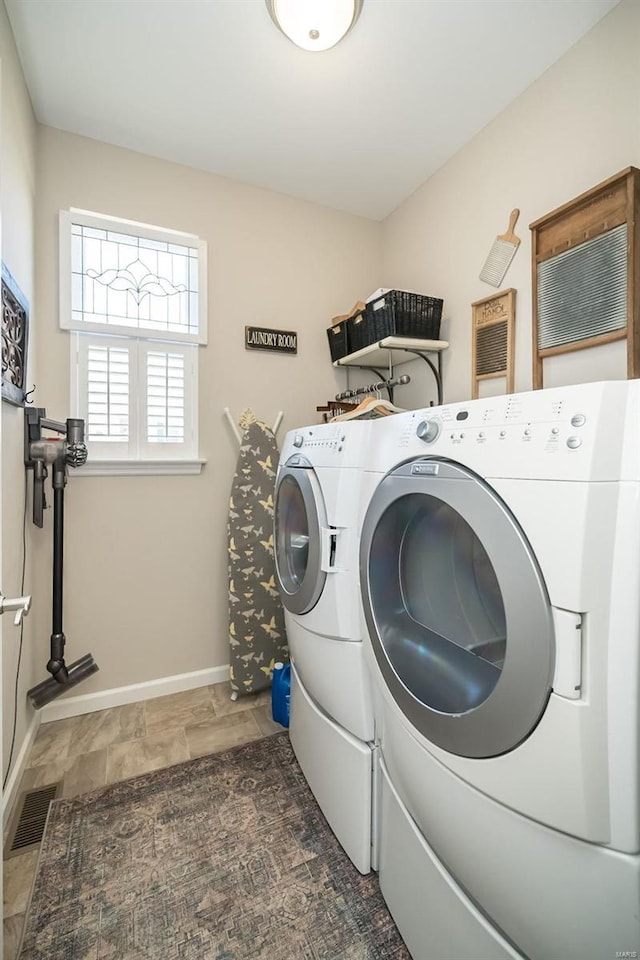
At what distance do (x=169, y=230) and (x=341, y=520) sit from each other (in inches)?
71.7

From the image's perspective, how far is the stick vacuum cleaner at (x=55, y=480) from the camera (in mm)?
1737

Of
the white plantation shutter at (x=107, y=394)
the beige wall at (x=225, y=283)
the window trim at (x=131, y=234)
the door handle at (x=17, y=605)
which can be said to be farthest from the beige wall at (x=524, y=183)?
the door handle at (x=17, y=605)

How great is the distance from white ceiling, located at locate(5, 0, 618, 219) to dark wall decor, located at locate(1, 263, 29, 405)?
906 mm

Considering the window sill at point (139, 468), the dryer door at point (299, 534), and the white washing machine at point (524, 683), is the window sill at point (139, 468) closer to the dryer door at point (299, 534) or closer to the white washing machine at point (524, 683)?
the dryer door at point (299, 534)

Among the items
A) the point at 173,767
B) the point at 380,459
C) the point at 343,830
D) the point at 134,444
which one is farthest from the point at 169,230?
the point at 343,830

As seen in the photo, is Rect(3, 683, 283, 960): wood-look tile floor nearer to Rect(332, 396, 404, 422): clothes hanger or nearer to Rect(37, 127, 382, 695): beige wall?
Rect(37, 127, 382, 695): beige wall

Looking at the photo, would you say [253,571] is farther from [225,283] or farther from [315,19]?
[315,19]

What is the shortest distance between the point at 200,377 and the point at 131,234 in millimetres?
739

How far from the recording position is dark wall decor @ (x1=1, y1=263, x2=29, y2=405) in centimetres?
138

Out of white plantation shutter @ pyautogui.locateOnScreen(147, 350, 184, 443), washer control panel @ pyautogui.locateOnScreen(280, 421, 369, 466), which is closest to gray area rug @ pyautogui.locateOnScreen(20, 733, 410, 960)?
washer control panel @ pyautogui.locateOnScreen(280, 421, 369, 466)

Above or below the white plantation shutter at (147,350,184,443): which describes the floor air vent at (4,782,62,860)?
below

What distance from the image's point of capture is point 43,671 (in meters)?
1.93

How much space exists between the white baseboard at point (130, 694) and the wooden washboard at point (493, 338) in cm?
195

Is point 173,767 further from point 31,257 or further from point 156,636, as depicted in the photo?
point 31,257
